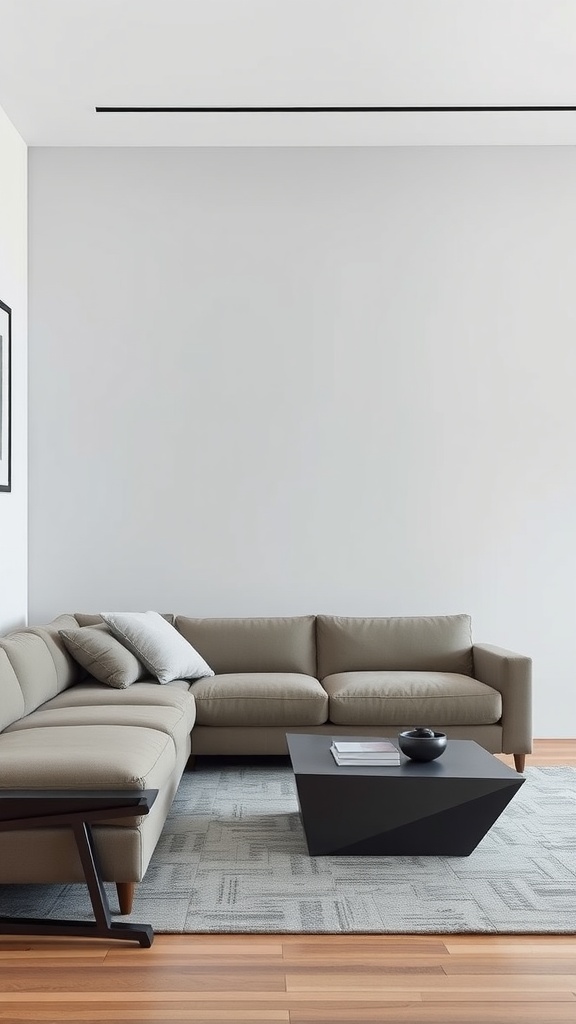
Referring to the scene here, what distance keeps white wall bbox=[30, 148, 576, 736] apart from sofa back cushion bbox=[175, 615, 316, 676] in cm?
43

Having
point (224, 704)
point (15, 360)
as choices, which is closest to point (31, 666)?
point (224, 704)

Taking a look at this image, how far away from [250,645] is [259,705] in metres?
0.58

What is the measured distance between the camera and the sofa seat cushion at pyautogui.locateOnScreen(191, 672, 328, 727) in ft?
15.3

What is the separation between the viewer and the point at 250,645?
520cm

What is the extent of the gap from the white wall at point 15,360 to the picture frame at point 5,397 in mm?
82

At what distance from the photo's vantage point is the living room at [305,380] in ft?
18.6

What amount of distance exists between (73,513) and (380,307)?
221 cm

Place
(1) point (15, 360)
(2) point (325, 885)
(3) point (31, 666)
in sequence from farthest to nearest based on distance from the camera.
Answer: (1) point (15, 360)
(3) point (31, 666)
(2) point (325, 885)

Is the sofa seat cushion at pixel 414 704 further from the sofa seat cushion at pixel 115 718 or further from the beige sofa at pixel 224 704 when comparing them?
the sofa seat cushion at pixel 115 718

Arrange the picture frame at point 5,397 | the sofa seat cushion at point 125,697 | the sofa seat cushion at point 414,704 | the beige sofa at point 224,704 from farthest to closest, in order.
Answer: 1. the picture frame at point 5,397
2. the sofa seat cushion at point 414,704
3. the sofa seat cushion at point 125,697
4. the beige sofa at point 224,704

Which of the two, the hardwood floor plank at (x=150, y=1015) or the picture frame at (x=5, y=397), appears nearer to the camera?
the hardwood floor plank at (x=150, y=1015)
